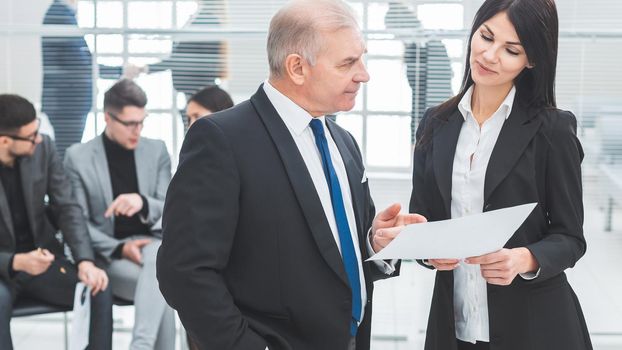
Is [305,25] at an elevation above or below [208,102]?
above

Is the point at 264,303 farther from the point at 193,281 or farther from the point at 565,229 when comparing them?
the point at 565,229

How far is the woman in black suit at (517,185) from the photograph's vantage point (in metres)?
2.28

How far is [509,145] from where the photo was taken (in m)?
2.31

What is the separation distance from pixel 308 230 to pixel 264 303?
7.5 inches

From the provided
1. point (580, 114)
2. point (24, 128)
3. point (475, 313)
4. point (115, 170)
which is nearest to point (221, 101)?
point (115, 170)

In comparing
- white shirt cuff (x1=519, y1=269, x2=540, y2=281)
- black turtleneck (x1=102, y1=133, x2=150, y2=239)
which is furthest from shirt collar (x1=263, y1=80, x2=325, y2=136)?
black turtleneck (x1=102, y1=133, x2=150, y2=239)

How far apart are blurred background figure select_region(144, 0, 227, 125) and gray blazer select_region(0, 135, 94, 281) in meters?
0.86

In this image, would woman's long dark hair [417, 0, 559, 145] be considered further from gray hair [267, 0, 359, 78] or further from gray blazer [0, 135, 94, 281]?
gray blazer [0, 135, 94, 281]

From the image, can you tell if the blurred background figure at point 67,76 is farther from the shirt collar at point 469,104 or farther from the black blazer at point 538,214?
the black blazer at point 538,214

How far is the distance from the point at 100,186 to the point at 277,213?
7.80 feet

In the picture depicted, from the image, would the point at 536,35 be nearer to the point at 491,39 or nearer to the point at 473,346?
the point at 491,39

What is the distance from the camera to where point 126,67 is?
183 inches

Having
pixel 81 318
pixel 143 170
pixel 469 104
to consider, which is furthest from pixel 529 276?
pixel 143 170

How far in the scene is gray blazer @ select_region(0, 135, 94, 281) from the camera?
3947mm
